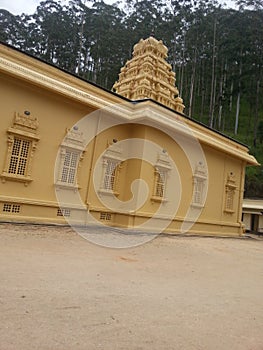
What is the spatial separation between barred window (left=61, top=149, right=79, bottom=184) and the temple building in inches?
1.4

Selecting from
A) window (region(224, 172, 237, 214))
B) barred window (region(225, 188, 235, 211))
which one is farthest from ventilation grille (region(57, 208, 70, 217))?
barred window (region(225, 188, 235, 211))

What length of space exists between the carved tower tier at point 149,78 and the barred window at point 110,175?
556 centimetres

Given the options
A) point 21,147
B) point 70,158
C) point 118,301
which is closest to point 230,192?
point 70,158

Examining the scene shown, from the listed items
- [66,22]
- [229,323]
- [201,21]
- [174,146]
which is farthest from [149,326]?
[66,22]

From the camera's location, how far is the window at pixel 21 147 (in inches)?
386

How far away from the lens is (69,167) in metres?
11.2

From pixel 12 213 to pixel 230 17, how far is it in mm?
33923

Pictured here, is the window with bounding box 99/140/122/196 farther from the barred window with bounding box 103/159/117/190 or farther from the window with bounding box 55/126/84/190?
the window with bounding box 55/126/84/190

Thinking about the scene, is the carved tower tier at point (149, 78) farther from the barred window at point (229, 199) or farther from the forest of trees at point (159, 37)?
the forest of trees at point (159, 37)

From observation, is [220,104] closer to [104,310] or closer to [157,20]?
[157,20]

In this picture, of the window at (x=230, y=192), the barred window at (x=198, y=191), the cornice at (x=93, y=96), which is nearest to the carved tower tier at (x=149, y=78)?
the cornice at (x=93, y=96)

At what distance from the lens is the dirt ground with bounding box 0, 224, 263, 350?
9.41ft

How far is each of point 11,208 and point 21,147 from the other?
1.88 m

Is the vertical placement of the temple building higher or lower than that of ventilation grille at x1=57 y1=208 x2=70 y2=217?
higher
